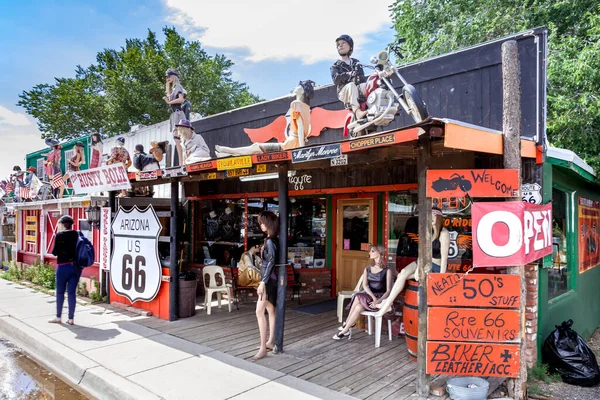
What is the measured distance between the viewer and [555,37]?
10.9 m

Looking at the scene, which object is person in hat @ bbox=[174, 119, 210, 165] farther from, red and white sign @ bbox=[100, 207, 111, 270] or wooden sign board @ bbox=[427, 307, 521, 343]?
wooden sign board @ bbox=[427, 307, 521, 343]

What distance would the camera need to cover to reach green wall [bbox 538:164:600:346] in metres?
4.66

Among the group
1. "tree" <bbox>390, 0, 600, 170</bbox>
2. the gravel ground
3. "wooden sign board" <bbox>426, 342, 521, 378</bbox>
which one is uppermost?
"tree" <bbox>390, 0, 600, 170</bbox>

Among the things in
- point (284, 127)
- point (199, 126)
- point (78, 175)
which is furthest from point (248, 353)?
point (199, 126)

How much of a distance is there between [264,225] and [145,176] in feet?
9.00

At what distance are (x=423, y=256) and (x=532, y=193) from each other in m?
1.71

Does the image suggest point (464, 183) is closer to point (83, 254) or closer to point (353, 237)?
point (353, 237)

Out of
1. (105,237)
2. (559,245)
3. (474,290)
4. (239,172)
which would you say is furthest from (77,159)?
(559,245)

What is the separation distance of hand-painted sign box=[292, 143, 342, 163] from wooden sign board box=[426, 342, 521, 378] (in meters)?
2.13

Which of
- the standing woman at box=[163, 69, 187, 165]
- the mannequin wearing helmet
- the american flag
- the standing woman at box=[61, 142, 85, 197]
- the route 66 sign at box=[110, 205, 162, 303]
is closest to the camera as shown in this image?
the mannequin wearing helmet

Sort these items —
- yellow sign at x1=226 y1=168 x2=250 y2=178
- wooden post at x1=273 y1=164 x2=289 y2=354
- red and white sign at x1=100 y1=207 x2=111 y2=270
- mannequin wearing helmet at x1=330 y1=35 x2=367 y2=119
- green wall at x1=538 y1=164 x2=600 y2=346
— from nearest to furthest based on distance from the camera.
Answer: green wall at x1=538 y1=164 x2=600 y2=346 < wooden post at x1=273 y1=164 x2=289 y2=354 < yellow sign at x1=226 y1=168 x2=250 y2=178 < mannequin wearing helmet at x1=330 y1=35 x2=367 y2=119 < red and white sign at x1=100 y1=207 x2=111 y2=270

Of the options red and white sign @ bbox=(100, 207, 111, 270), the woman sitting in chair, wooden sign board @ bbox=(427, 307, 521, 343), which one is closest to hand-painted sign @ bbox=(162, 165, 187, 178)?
red and white sign @ bbox=(100, 207, 111, 270)

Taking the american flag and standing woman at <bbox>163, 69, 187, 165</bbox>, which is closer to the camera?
standing woman at <bbox>163, 69, 187, 165</bbox>

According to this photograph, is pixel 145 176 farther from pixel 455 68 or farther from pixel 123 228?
pixel 455 68
